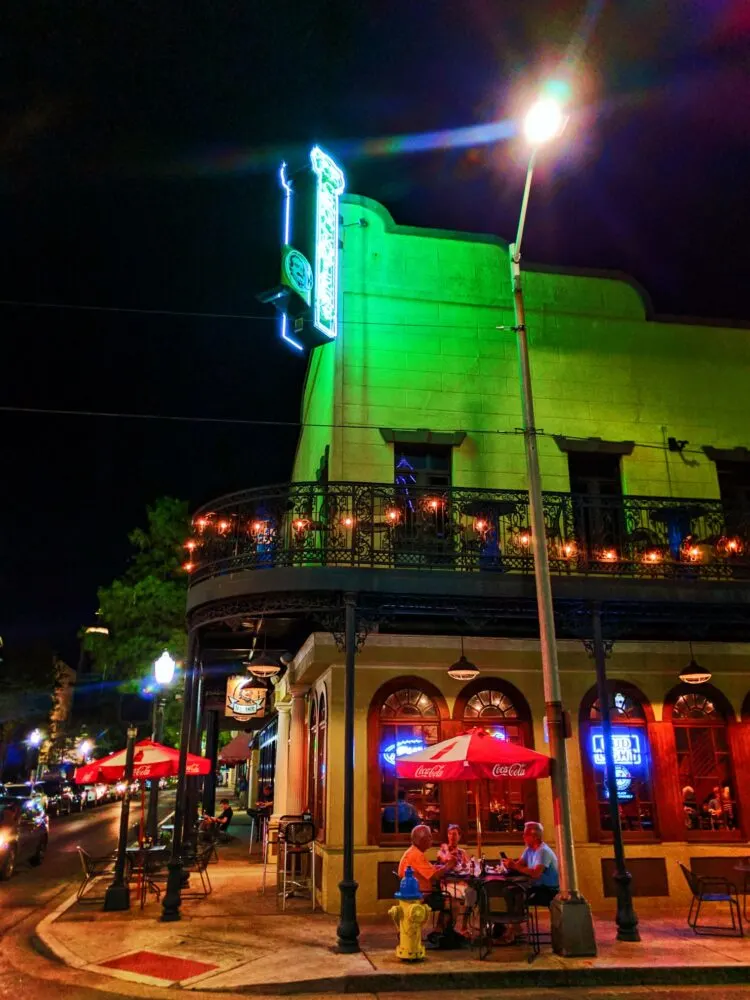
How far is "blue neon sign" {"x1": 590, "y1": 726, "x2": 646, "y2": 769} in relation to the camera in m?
13.0

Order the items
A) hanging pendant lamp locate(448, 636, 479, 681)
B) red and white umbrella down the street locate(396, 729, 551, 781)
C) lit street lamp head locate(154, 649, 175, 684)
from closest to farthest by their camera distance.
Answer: red and white umbrella down the street locate(396, 729, 551, 781)
hanging pendant lamp locate(448, 636, 479, 681)
lit street lamp head locate(154, 649, 175, 684)

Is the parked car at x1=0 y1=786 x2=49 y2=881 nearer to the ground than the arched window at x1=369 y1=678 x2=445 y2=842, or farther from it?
nearer to the ground

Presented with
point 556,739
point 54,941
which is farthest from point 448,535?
point 54,941

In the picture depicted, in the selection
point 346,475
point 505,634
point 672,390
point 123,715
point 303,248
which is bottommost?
point 123,715

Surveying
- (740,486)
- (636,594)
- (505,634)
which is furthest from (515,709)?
(740,486)

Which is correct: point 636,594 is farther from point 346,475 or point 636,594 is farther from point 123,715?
point 123,715

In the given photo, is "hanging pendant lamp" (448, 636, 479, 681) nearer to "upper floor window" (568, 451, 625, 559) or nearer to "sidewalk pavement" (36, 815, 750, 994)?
"upper floor window" (568, 451, 625, 559)

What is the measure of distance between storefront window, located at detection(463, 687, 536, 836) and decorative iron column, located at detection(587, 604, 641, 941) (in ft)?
7.80

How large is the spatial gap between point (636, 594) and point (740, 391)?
21.2 ft

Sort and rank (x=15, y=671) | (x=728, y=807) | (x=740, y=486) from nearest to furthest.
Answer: (x=728, y=807) → (x=740, y=486) → (x=15, y=671)

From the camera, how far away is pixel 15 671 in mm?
50062

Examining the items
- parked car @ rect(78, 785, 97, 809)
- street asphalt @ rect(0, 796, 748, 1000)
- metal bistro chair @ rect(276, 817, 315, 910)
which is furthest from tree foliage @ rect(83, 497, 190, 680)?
parked car @ rect(78, 785, 97, 809)

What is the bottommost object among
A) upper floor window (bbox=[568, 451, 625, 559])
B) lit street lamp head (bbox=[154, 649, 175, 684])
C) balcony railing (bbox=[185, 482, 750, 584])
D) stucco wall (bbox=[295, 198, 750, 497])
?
lit street lamp head (bbox=[154, 649, 175, 684])

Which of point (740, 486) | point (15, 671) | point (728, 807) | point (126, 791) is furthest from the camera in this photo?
point (15, 671)
